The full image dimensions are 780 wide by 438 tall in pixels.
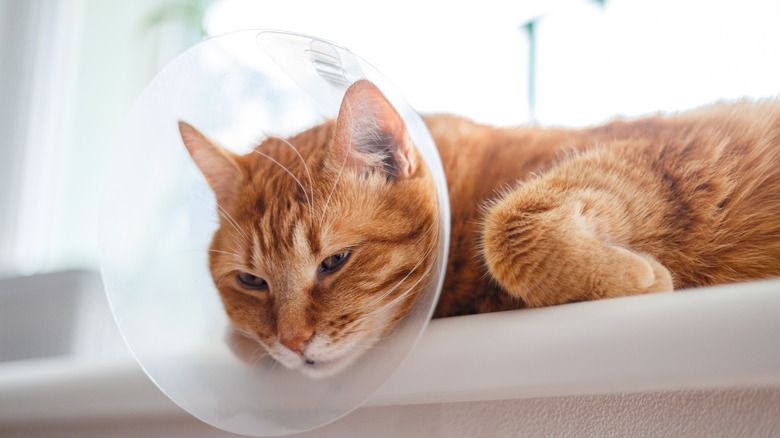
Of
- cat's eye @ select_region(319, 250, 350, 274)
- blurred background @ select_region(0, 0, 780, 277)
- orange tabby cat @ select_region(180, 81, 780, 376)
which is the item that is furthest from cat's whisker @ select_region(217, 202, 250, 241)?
blurred background @ select_region(0, 0, 780, 277)

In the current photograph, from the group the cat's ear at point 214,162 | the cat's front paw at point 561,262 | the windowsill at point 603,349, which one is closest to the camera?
the windowsill at point 603,349

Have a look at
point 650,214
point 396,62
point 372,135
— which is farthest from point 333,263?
point 396,62

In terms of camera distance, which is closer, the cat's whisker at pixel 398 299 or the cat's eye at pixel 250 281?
the cat's whisker at pixel 398 299

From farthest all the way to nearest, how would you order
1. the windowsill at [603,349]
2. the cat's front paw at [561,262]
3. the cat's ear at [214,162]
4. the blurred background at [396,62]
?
the blurred background at [396,62] → the cat's ear at [214,162] → the cat's front paw at [561,262] → the windowsill at [603,349]

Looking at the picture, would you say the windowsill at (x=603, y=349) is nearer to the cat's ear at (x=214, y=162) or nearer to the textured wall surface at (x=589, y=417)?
the textured wall surface at (x=589, y=417)

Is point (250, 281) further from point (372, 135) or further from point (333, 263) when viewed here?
point (372, 135)

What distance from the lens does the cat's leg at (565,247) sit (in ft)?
2.02

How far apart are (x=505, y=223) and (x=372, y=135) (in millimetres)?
193

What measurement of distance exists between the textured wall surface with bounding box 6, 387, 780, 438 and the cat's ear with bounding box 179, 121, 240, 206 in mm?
363

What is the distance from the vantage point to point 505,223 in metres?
0.69

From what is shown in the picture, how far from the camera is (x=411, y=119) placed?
27.2 inches

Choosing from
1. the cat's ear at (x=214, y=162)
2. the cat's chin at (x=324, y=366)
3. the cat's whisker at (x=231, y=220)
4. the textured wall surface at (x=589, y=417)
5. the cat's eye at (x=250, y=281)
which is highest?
the cat's ear at (x=214, y=162)

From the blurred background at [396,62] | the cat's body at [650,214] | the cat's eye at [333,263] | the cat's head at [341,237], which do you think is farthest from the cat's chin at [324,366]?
the blurred background at [396,62]

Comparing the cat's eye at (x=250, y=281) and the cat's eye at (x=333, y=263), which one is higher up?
the cat's eye at (x=333, y=263)
